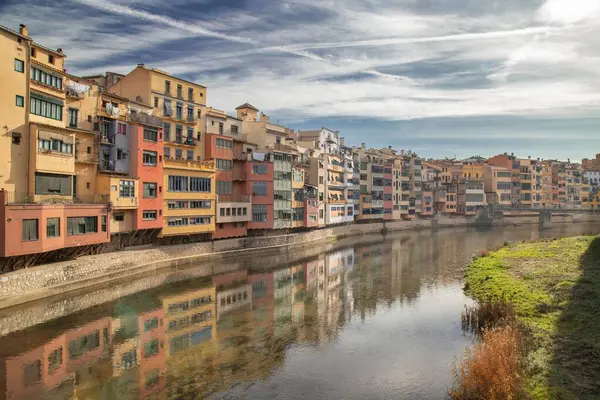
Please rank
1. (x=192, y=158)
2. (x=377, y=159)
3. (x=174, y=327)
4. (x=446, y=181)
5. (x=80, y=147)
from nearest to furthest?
(x=174, y=327), (x=80, y=147), (x=192, y=158), (x=377, y=159), (x=446, y=181)

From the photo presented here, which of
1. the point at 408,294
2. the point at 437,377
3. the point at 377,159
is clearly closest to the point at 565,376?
the point at 437,377

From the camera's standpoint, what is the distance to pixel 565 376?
1980cm

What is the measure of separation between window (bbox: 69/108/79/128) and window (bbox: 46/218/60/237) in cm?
922

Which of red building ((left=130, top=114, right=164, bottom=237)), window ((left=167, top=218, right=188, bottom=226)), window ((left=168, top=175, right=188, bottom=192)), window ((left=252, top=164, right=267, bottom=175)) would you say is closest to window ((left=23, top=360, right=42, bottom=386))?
red building ((left=130, top=114, right=164, bottom=237))

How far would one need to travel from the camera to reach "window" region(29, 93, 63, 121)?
35031mm

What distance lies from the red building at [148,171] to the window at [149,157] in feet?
0.32

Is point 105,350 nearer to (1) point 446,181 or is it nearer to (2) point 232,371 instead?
(2) point 232,371

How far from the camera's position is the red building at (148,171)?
4603cm

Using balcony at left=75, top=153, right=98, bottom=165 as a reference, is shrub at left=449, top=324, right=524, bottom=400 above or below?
below

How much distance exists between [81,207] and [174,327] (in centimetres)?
1450

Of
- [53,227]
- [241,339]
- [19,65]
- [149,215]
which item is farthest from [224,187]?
[241,339]

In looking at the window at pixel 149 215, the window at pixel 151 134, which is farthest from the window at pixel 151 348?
the window at pixel 151 134

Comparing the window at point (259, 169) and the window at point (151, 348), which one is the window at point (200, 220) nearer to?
the window at point (259, 169)

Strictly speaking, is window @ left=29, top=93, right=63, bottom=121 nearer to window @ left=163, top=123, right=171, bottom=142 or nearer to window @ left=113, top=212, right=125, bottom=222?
window @ left=113, top=212, right=125, bottom=222
